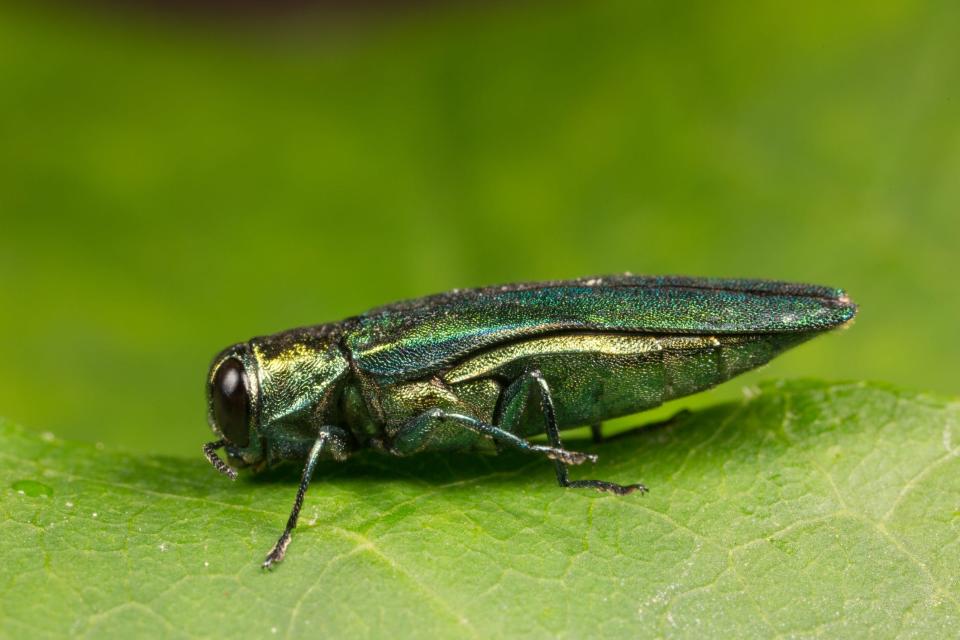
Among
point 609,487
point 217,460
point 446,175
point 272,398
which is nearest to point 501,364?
point 609,487

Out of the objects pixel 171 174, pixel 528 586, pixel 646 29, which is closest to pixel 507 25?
pixel 646 29

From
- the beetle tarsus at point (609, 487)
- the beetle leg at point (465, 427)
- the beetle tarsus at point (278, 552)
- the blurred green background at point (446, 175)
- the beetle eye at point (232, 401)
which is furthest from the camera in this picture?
the blurred green background at point (446, 175)

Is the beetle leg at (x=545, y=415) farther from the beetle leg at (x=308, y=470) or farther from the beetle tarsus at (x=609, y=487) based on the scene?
the beetle leg at (x=308, y=470)

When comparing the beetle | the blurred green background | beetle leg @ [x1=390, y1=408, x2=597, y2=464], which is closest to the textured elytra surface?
beetle leg @ [x1=390, y1=408, x2=597, y2=464]

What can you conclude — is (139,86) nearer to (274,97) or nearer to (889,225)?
(274,97)

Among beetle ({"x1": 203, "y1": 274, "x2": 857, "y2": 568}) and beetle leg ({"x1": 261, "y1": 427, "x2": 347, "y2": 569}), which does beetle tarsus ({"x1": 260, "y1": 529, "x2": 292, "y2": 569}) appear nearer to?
beetle leg ({"x1": 261, "y1": 427, "x2": 347, "y2": 569})

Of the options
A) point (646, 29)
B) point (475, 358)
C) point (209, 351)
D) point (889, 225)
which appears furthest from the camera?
point (646, 29)

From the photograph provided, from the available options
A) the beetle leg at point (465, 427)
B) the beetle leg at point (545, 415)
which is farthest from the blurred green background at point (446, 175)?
the beetle leg at point (465, 427)
